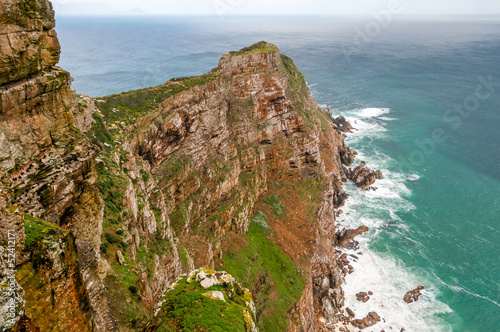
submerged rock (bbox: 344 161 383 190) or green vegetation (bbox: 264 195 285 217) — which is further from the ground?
green vegetation (bbox: 264 195 285 217)

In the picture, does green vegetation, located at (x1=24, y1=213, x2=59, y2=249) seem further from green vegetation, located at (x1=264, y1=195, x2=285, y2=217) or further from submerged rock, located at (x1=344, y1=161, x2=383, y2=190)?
submerged rock, located at (x1=344, y1=161, x2=383, y2=190)

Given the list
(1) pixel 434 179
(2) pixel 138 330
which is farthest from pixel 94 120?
(1) pixel 434 179

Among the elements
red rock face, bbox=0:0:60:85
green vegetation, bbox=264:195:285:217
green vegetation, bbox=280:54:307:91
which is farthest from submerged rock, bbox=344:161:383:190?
red rock face, bbox=0:0:60:85

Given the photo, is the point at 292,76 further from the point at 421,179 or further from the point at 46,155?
the point at 46,155

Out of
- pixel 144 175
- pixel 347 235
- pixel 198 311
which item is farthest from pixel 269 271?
pixel 198 311

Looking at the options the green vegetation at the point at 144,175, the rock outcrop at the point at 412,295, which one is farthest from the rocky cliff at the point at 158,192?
the rock outcrop at the point at 412,295

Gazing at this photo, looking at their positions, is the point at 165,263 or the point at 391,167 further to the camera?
the point at 391,167

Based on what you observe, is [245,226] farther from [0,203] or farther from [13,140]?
[0,203]
